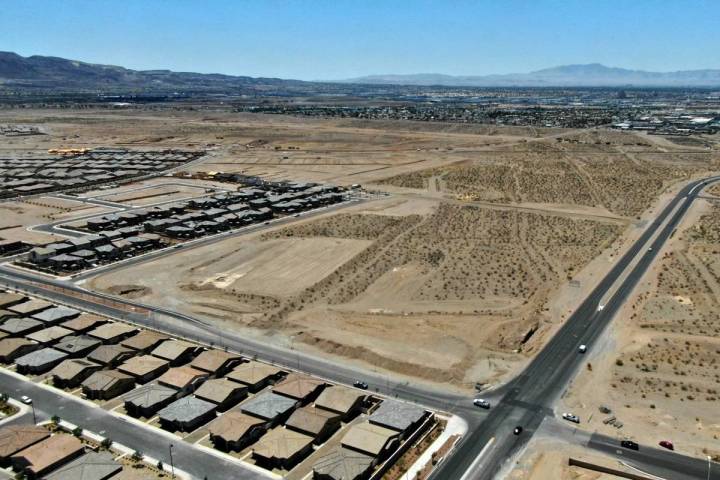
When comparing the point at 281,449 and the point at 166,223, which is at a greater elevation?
the point at 166,223

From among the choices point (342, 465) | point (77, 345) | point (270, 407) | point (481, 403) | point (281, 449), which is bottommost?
point (481, 403)

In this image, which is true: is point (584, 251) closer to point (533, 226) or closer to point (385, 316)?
point (533, 226)

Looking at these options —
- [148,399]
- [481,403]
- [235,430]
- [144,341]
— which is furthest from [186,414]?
[481,403]

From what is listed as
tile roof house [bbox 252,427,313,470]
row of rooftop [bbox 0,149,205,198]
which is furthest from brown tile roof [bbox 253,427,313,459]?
row of rooftop [bbox 0,149,205,198]

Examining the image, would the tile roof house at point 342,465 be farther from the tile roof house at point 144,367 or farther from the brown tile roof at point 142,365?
the brown tile roof at point 142,365

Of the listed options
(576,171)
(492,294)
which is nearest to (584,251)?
(492,294)

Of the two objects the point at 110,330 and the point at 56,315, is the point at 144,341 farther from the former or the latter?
the point at 56,315

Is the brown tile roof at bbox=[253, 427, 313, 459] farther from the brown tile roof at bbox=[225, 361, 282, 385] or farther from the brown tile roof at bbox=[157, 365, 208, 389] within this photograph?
the brown tile roof at bbox=[157, 365, 208, 389]
